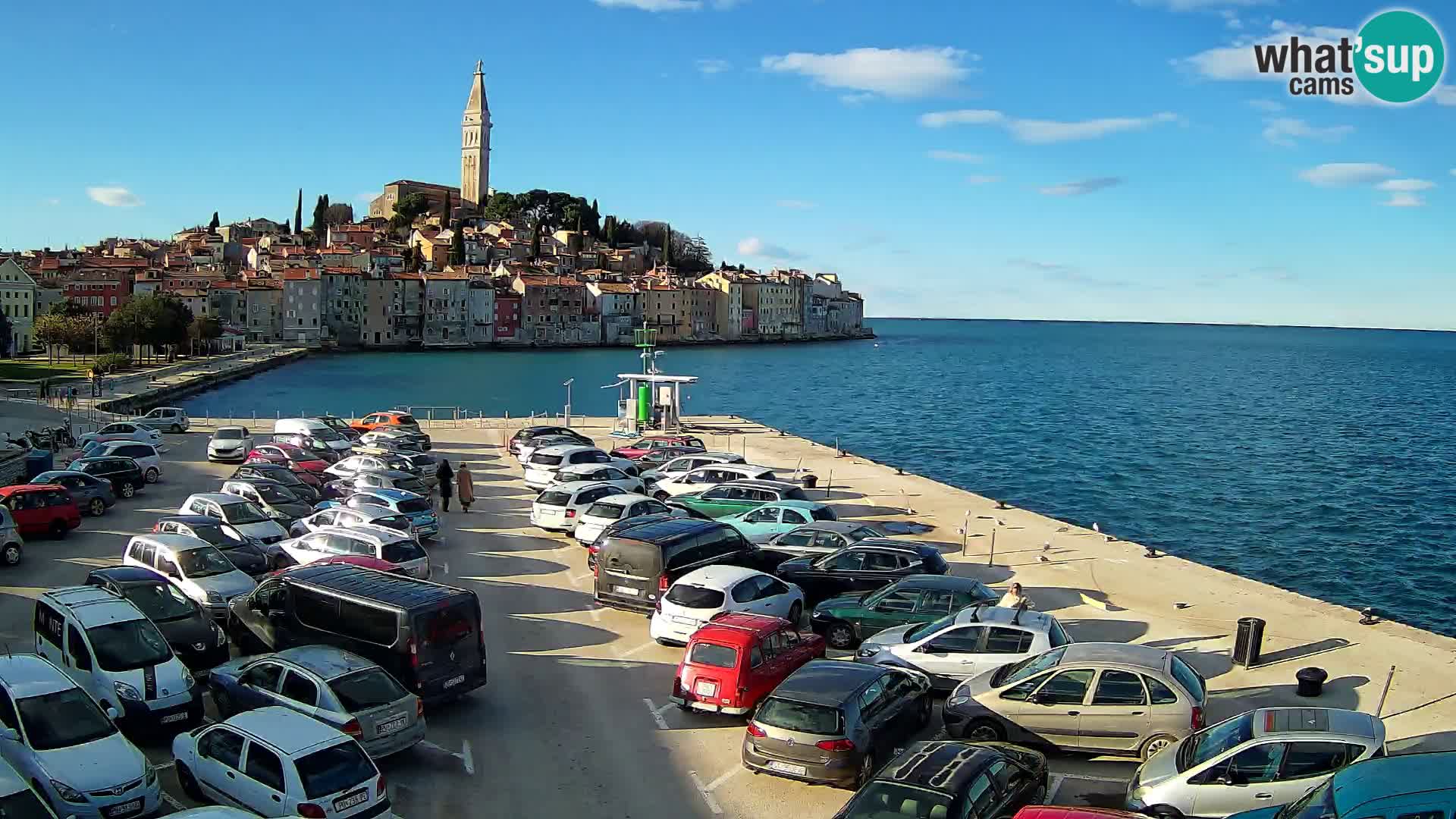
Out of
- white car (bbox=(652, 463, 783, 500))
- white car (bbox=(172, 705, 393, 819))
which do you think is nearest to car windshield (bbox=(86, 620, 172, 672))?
white car (bbox=(172, 705, 393, 819))

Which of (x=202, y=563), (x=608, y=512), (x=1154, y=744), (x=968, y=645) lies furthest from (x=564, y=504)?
(x=1154, y=744)

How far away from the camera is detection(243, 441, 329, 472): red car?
30.2 metres

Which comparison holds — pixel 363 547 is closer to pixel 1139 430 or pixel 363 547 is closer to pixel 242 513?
pixel 242 513

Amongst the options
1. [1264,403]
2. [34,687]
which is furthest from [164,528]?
[1264,403]

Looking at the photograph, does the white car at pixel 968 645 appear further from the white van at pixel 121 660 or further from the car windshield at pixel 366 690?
the white van at pixel 121 660

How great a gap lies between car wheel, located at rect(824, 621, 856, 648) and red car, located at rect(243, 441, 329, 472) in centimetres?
1820

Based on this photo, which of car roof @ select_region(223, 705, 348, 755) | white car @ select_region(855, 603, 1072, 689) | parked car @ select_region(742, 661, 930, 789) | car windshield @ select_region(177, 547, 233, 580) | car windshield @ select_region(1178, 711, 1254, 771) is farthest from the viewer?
car windshield @ select_region(177, 547, 233, 580)

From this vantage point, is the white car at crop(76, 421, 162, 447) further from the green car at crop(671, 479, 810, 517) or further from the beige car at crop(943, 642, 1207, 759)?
the beige car at crop(943, 642, 1207, 759)

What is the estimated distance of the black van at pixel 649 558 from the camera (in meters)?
17.0

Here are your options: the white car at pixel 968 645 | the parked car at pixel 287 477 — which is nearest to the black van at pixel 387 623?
the white car at pixel 968 645

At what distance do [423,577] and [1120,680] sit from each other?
11.5 metres

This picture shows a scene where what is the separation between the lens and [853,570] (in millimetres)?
18141

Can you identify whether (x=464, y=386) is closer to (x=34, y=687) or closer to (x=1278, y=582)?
(x=1278, y=582)

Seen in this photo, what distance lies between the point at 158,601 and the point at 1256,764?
12473 millimetres
